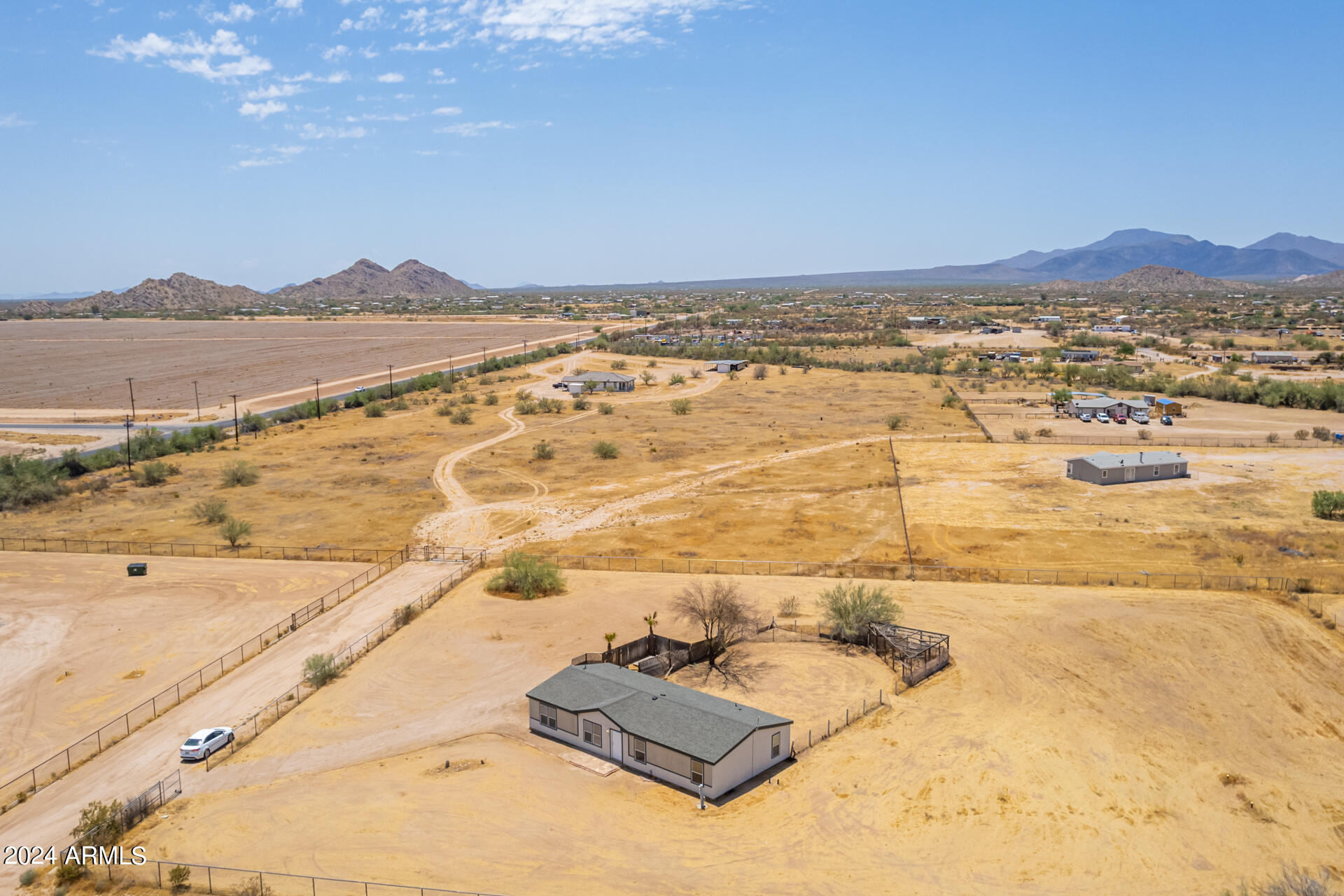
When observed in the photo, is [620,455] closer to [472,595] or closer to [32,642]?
[472,595]

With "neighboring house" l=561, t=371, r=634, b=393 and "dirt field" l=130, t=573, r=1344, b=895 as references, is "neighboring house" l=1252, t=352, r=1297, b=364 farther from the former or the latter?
"dirt field" l=130, t=573, r=1344, b=895

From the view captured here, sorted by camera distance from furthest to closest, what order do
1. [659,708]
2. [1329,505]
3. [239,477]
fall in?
[239,477]
[1329,505]
[659,708]

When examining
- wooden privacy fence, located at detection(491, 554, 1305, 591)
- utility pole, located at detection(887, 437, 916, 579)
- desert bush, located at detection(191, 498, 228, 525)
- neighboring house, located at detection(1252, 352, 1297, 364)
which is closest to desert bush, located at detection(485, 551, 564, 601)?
wooden privacy fence, located at detection(491, 554, 1305, 591)

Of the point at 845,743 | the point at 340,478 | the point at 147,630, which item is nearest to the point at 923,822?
the point at 845,743

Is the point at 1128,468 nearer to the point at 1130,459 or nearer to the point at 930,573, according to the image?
the point at 1130,459

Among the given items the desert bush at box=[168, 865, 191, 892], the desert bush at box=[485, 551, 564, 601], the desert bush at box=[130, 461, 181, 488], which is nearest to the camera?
the desert bush at box=[168, 865, 191, 892]

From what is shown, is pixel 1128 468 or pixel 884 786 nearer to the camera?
pixel 884 786

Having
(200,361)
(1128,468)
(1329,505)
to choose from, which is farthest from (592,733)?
(200,361)
